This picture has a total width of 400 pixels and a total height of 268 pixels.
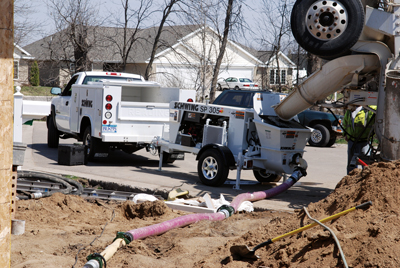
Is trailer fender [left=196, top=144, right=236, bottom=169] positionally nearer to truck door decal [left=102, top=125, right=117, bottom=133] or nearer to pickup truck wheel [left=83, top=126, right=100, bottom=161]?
truck door decal [left=102, top=125, right=117, bottom=133]

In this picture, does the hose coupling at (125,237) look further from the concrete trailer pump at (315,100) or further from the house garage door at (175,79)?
the house garage door at (175,79)

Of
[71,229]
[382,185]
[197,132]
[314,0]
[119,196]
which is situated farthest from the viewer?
[197,132]

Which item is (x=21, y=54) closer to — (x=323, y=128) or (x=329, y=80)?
(x=323, y=128)

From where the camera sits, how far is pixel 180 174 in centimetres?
1168

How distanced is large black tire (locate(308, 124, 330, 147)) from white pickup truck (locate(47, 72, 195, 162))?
8.24m

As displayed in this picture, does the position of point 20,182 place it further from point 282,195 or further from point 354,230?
point 354,230

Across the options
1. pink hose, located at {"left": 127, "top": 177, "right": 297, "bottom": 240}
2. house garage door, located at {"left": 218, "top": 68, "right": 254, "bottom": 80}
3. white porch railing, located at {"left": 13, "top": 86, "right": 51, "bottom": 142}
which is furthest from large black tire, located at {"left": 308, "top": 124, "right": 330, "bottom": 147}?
house garage door, located at {"left": 218, "top": 68, "right": 254, "bottom": 80}

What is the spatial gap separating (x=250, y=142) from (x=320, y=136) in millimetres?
10057

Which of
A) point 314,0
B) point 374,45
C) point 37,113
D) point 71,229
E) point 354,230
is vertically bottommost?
point 71,229

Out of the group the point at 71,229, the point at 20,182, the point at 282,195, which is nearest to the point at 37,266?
the point at 71,229

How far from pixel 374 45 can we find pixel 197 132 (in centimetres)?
465

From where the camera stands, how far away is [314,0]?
25.8 feet

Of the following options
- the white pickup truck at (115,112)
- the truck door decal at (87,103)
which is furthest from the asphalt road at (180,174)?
the truck door decal at (87,103)

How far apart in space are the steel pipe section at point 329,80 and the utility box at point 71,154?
5512mm
